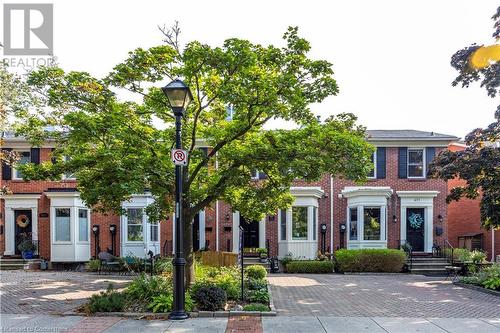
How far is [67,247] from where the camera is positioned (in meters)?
21.8

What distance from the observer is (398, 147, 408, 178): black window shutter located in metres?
22.3

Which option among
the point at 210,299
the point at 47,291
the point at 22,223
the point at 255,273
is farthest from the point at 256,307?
the point at 22,223

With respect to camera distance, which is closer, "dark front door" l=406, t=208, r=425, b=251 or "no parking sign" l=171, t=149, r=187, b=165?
"no parking sign" l=171, t=149, r=187, b=165

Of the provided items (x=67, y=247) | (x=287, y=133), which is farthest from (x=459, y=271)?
(x=67, y=247)

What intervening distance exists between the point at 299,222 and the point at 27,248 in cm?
1305

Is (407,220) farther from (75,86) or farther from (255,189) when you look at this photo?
(75,86)

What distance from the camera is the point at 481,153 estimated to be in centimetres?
1541

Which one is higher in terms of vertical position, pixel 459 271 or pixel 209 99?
pixel 209 99

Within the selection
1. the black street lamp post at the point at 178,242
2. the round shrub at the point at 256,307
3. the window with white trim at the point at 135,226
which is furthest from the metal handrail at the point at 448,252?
the black street lamp post at the point at 178,242

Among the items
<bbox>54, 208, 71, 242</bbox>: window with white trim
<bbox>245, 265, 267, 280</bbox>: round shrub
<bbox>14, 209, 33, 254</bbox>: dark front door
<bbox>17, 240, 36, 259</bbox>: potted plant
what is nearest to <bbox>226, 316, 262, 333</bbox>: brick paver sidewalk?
<bbox>245, 265, 267, 280</bbox>: round shrub

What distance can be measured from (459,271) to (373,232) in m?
4.29

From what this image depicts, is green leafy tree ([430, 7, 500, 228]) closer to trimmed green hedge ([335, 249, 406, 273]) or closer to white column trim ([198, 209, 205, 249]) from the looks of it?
trimmed green hedge ([335, 249, 406, 273])

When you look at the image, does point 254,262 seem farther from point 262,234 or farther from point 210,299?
point 210,299

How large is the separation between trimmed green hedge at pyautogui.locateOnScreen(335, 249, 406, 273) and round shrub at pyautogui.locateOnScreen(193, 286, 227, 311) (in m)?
10.7
